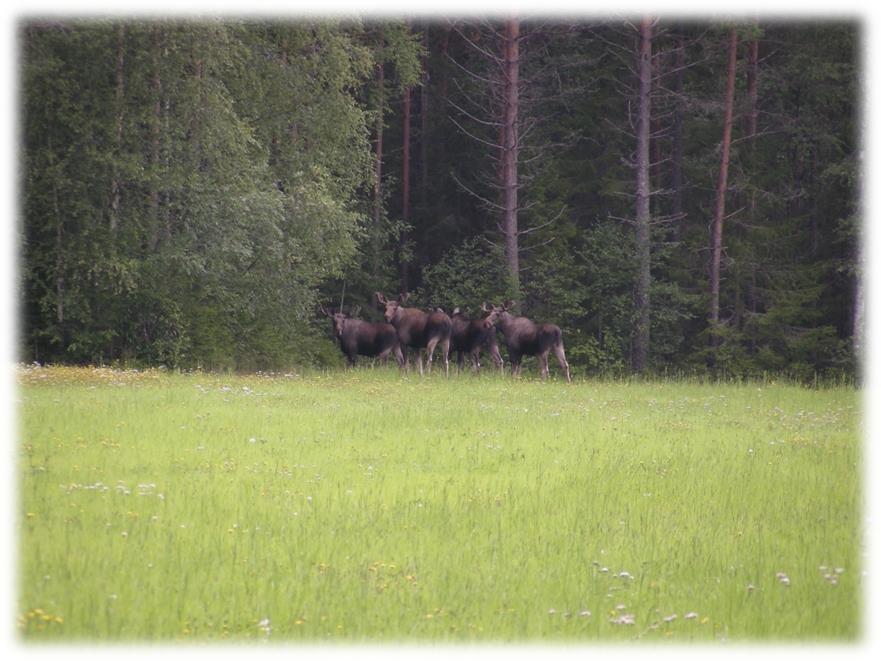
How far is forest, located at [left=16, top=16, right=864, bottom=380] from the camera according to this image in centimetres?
2723

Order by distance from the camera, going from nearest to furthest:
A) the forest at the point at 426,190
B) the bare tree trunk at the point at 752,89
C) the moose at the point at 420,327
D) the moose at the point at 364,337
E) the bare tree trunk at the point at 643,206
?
the forest at the point at 426,190 < the moose at the point at 420,327 < the moose at the point at 364,337 < the bare tree trunk at the point at 643,206 < the bare tree trunk at the point at 752,89

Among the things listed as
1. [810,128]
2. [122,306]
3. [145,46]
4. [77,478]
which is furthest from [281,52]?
[77,478]

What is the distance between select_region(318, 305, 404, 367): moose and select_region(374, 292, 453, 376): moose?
25cm

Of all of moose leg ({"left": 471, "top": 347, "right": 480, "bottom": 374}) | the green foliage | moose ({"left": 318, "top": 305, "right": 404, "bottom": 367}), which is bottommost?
moose leg ({"left": 471, "top": 347, "right": 480, "bottom": 374})

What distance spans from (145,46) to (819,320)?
2303 centimetres

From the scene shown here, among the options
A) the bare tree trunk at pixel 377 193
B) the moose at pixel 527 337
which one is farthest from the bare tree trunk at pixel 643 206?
the bare tree trunk at pixel 377 193

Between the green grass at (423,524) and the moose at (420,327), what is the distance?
11.6 metres

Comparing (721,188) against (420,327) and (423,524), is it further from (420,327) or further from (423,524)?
(423,524)

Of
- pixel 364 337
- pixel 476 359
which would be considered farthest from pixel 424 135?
pixel 476 359

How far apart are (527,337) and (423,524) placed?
20.9 m

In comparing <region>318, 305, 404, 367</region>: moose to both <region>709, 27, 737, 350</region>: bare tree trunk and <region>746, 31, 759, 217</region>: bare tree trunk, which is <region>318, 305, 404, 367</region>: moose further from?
<region>746, 31, 759, 217</region>: bare tree trunk

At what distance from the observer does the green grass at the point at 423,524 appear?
8.01 metres

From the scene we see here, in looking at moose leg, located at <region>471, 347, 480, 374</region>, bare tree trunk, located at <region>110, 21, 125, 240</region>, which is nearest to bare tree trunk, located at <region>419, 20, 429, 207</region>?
moose leg, located at <region>471, 347, 480, 374</region>

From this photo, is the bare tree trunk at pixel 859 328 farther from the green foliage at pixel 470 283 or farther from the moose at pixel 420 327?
the moose at pixel 420 327
